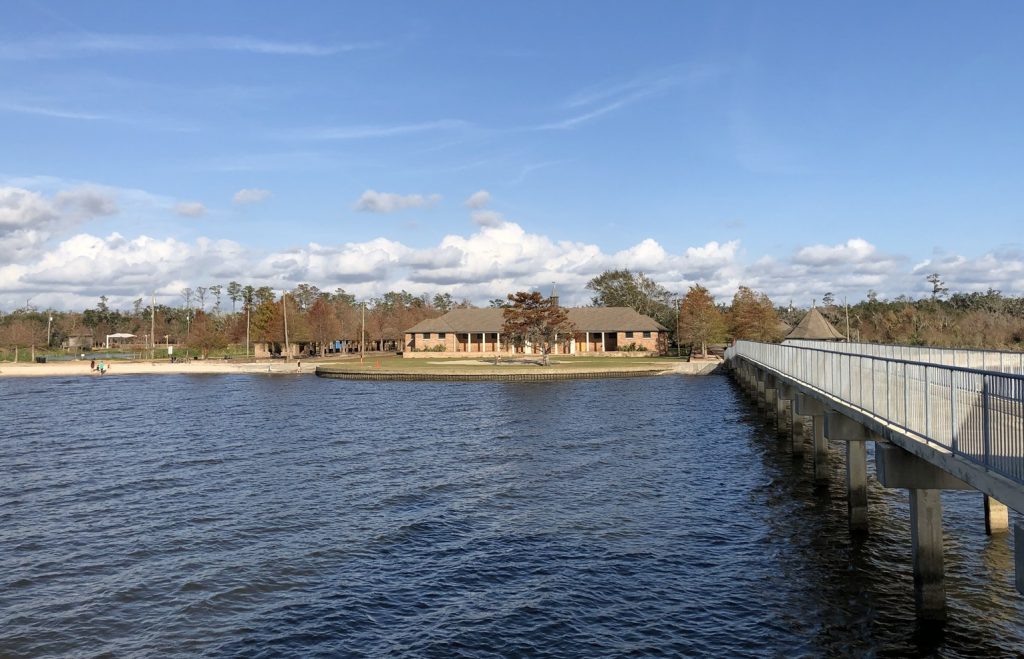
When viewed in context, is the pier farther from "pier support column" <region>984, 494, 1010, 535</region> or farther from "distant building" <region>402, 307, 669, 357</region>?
"distant building" <region>402, 307, 669, 357</region>

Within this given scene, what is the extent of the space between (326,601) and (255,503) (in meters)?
8.90

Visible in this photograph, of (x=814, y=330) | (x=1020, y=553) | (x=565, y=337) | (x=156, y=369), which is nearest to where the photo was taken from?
(x=1020, y=553)

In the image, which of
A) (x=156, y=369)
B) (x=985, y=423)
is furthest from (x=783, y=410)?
(x=156, y=369)

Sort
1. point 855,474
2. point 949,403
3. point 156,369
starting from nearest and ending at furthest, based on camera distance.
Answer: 1. point 949,403
2. point 855,474
3. point 156,369

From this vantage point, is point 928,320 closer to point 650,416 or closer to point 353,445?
point 650,416

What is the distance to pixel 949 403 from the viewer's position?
1188 centimetres

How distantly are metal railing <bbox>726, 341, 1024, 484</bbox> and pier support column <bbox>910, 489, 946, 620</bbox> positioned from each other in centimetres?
127

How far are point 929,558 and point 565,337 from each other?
86.1 meters

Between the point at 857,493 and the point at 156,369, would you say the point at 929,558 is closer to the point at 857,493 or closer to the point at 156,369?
the point at 857,493

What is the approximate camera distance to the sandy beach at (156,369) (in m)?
89.5

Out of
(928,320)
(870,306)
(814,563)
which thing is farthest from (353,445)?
(870,306)

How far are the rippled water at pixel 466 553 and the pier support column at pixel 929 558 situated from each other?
380 mm

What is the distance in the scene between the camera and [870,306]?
12838 centimetres

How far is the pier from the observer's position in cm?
997
